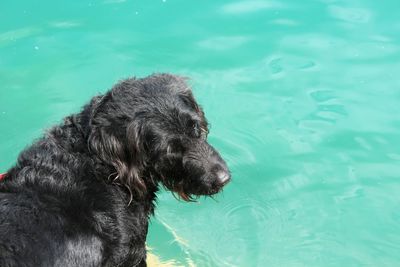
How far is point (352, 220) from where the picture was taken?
619 cm

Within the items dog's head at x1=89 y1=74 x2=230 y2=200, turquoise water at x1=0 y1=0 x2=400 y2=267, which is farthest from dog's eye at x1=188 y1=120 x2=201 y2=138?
turquoise water at x1=0 y1=0 x2=400 y2=267

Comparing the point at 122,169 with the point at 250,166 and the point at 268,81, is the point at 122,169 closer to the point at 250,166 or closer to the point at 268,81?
the point at 250,166

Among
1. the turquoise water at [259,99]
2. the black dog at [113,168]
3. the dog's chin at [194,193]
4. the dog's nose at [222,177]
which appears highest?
the black dog at [113,168]

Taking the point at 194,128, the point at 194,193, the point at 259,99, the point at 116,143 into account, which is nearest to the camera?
the point at 116,143

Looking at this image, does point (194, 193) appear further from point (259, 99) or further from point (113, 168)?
point (259, 99)

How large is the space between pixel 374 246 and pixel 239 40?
173 inches

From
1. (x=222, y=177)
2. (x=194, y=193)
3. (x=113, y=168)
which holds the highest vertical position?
(x=113, y=168)

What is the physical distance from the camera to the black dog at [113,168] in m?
3.32

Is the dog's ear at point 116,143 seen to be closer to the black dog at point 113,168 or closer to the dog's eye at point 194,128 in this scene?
the black dog at point 113,168

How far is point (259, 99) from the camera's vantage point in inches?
313

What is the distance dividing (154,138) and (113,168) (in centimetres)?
34

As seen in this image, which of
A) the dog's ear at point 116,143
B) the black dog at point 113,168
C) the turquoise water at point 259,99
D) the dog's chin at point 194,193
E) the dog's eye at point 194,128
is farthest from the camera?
the turquoise water at point 259,99

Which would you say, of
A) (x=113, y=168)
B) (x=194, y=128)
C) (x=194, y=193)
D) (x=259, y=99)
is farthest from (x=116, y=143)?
(x=259, y=99)

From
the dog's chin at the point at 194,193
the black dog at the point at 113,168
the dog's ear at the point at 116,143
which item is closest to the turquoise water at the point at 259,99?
the dog's chin at the point at 194,193
